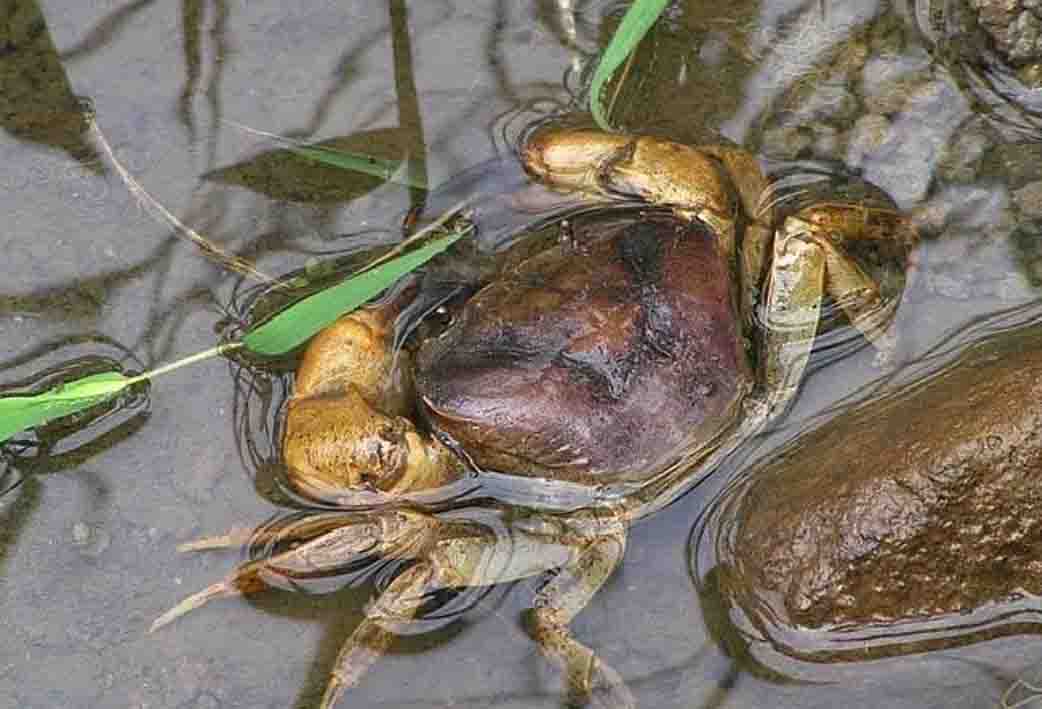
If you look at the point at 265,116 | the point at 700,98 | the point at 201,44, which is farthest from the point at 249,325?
the point at 700,98

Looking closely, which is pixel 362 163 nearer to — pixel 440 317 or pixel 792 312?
pixel 440 317

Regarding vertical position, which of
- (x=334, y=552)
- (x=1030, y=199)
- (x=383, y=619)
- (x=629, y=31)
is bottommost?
(x=383, y=619)

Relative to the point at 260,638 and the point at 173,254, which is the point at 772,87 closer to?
the point at 173,254

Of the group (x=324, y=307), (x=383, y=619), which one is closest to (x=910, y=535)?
(x=383, y=619)

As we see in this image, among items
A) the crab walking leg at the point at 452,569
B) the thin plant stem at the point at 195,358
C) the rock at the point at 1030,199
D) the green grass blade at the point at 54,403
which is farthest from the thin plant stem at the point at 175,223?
the rock at the point at 1030,199

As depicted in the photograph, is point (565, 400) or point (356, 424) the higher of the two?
point (565, 400)

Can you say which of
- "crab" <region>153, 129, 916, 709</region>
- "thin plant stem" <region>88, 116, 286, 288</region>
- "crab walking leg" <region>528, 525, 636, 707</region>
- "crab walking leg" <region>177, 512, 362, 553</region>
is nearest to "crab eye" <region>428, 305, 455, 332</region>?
"crab" <region>153, 129, 916, 709</region>

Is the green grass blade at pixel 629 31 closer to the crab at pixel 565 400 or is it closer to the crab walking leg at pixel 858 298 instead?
the crab at pixel 565 400
